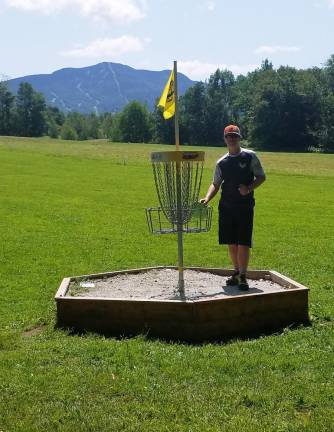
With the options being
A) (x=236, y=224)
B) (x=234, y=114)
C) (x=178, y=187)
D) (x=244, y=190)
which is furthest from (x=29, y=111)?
(x=244, y=190)

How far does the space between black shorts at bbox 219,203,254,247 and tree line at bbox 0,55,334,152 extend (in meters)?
90.6

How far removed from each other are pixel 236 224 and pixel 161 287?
1.28 meters

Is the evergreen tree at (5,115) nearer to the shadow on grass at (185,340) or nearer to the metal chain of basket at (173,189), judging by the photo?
the metal chain of basket at (173,189)

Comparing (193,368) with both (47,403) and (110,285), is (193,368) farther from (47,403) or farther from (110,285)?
(110,285)

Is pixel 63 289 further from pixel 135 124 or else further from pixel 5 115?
pixel 5 115

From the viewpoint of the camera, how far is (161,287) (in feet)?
26.5

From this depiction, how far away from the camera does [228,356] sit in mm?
6051

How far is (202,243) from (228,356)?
27.1ft

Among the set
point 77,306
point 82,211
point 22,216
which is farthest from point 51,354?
point 82,211

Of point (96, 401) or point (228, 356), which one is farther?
point (228, 356)

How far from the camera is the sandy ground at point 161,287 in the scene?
7.57 meters

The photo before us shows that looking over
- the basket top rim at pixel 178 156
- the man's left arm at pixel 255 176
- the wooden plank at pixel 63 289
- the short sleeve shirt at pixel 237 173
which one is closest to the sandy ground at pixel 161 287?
the wooden plank at pixel 63 289

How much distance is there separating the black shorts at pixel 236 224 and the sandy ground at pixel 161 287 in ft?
2.04

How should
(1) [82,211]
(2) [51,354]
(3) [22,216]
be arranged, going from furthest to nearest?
(1) [82,211] → (3) [22,216] → (2) [51,354]
